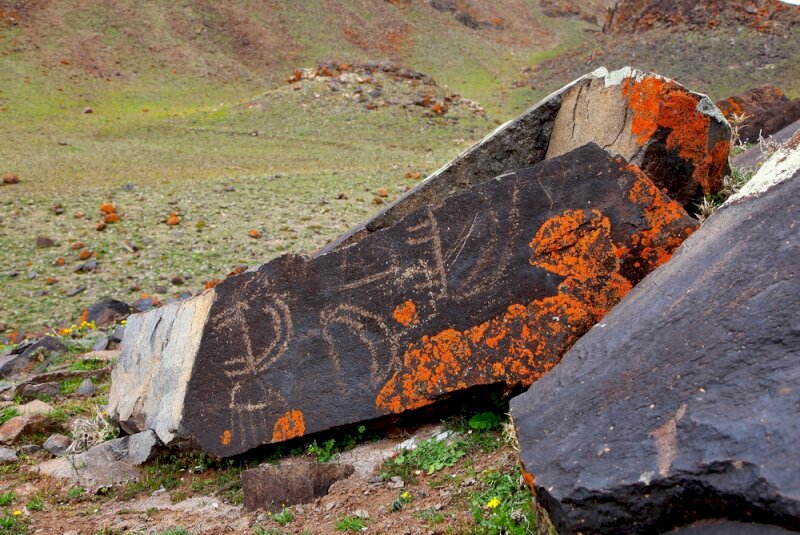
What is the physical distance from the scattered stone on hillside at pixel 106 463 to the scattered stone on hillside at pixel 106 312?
3.80 m

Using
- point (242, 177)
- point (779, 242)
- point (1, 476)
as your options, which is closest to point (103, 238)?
point (242, 177)

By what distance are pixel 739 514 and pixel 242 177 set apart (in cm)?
1243

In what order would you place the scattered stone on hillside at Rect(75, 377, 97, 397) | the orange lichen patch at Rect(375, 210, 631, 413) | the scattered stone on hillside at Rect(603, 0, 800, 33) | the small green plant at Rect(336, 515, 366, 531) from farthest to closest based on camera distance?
the scattered stone on hillside at Rect(603, 0, 800, 33)
the scattered stone on hillside at Rect(75, 377, 97, 397)
the orange lichen patch at Rect(375, 210, 631, 413)
the small green plant at Rect(336, 515, 366, 531)

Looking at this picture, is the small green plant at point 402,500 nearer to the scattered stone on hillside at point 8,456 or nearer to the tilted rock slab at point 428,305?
the tilted rock slab at point 428,305

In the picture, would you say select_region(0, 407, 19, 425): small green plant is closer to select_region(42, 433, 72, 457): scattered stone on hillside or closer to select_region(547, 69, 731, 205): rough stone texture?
select_region(42, 433, 72, 457): scattered stone on hillside

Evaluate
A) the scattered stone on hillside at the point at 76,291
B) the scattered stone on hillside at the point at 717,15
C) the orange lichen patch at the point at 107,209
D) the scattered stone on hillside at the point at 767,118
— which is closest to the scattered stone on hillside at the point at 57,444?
the scattered stone on hillside at the point at 76,291

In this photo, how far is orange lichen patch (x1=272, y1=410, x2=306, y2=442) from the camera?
13.7 feet

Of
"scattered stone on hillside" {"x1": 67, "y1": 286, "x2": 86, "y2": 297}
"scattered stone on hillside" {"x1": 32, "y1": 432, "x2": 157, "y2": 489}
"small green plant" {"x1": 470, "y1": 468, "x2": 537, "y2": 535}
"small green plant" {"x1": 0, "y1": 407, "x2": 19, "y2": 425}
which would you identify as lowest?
"scattered stone on hillside" {"x1": 67, "y1": 286, "x2": 86, "y2": 297}

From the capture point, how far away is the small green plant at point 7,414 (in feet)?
18.6

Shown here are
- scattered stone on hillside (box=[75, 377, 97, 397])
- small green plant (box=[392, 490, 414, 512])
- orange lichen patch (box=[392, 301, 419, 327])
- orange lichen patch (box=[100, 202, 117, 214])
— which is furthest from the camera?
orange lichen patch (box=[100, 202, 117, 214])

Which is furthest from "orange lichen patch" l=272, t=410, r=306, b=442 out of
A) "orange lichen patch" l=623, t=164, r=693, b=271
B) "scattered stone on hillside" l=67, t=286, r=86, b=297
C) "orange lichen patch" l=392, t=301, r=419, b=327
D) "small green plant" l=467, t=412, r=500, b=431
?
"scattered stone on hillside" l=67, t=286, r=86, b=297

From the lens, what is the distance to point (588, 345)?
3105 mm

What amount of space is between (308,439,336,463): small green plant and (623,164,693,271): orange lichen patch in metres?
1.99

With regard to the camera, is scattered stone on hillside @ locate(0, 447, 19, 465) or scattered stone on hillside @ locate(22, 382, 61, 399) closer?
scattered stone on hillside @ locate(0, 447, 19, 465)
